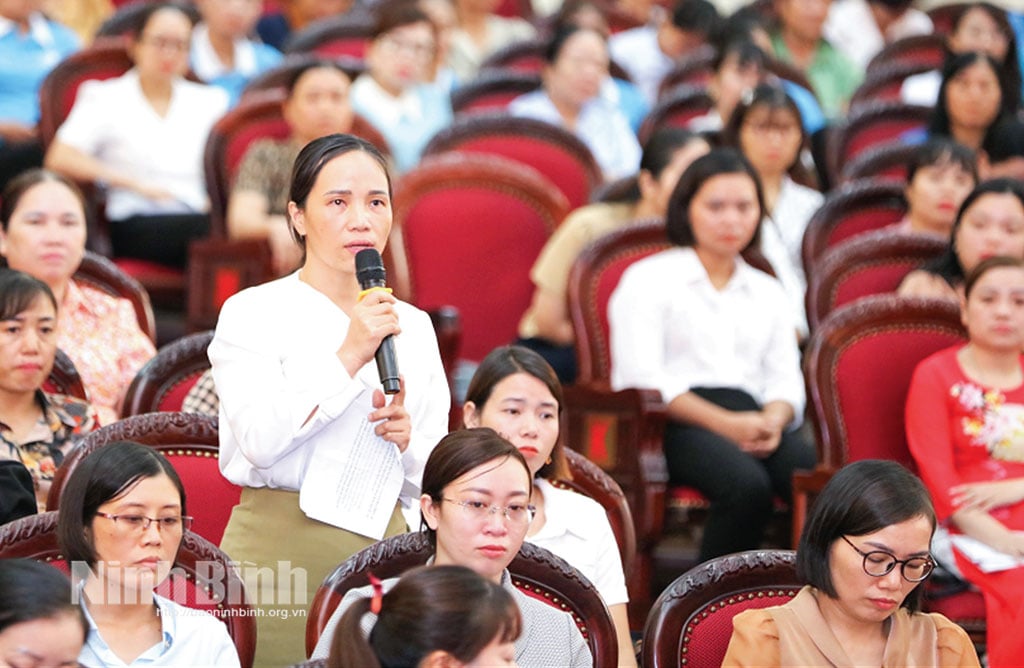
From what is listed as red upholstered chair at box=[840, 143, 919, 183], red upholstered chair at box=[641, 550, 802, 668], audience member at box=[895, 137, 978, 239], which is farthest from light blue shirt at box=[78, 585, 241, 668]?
red upholstered chair at box=[840, 143, 919, 183]

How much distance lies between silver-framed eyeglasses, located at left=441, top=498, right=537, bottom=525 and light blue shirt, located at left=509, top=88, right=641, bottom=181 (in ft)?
9.15

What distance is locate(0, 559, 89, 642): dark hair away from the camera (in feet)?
5.24

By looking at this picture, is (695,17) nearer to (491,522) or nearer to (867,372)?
(867,372)

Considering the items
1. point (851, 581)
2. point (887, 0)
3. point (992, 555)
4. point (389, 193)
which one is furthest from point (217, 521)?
point (887, 0)

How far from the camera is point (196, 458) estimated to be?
7.54ft

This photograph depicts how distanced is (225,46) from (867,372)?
8.80ft

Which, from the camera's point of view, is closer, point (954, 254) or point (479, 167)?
point (954, 254)

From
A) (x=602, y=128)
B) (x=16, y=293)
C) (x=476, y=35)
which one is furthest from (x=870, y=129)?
(x=16, y=293)

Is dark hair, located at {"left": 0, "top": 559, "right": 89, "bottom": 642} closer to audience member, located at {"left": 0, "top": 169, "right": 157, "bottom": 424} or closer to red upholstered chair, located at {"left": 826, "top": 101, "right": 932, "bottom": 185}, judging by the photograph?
audience member, located at {"left": 0, "top": 169, "right": 157, "bottom": 424}

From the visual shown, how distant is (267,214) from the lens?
12.7 ft

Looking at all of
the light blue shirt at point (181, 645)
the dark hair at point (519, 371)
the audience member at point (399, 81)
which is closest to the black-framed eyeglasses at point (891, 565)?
the dark hair at point (519, 371)

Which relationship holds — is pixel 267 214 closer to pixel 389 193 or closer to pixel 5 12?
pixel 5 12

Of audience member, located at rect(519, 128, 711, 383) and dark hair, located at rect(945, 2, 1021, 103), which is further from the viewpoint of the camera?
dark hair, located at rect(945, 2, 1021, 103)

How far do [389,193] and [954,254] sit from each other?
5.11 ft
